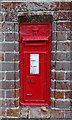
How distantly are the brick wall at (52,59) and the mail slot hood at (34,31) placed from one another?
0.07 metres

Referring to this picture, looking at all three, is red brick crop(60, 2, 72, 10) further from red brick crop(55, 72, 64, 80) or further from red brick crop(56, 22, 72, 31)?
red brick crop(55, 72, 64, 80)

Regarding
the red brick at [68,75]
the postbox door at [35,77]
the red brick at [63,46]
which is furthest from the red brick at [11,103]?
the red brick at [63,46]

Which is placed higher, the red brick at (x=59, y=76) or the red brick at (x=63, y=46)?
the red brick at (x=63, y=46)

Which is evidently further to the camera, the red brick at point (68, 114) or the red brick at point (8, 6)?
the red brick at point (68, 114)

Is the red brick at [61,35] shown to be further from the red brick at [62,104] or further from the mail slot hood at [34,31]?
the red brick at [62,104]

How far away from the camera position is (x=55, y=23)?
10.2ft

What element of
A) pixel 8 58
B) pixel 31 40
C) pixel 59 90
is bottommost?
pixel 59 90

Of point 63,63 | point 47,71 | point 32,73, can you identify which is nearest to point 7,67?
point 32,73

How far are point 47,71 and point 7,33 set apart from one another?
2.43 ft

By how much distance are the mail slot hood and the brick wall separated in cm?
7

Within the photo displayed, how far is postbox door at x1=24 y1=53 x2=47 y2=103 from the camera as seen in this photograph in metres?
3.19

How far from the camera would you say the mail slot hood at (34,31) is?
314cm

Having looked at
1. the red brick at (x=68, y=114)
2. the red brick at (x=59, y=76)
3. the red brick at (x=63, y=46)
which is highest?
the red brick at (x=63, y=46)

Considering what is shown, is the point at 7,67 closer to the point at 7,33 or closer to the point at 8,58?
the point at 8,58
